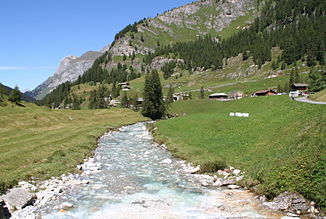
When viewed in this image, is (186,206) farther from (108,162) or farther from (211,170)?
(108,162)

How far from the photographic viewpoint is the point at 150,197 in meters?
19.2

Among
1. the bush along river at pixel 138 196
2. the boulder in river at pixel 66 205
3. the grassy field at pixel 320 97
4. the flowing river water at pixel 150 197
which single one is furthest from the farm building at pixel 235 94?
the boulder in river at pixel 66 205

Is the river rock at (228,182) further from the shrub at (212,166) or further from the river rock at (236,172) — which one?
the shrub at (212,166)

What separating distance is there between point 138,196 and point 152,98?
94.0m

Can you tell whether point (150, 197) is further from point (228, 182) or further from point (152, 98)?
point (152, 98)

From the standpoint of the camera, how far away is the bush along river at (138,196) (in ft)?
53.4

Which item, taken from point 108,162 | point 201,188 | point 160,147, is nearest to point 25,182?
point 108,162

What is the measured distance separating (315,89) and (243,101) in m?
31.0

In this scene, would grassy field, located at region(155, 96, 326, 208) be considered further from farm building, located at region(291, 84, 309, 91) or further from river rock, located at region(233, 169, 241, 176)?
farm building, located at region(291, 84, 309, 91)

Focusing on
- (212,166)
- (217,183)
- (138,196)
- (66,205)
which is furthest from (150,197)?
(212,166)

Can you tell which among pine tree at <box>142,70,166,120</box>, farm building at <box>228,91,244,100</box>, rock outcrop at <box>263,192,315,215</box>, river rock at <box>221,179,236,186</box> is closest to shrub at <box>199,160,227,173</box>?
river rock at <box>221,179,236,186</box>

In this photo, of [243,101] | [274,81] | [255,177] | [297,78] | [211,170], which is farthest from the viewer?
[274,81]

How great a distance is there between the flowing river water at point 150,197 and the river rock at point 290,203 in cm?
97

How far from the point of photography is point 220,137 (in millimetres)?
38250
